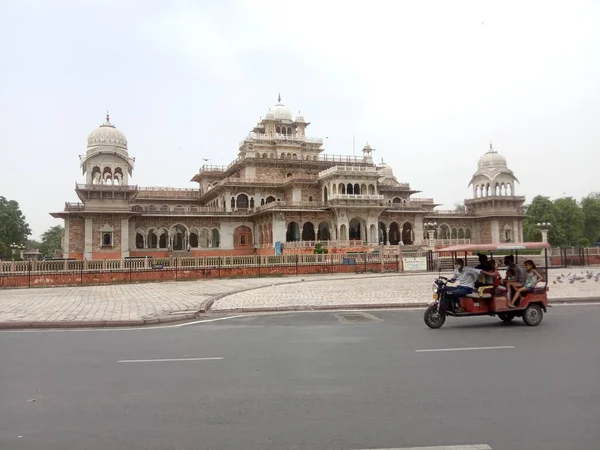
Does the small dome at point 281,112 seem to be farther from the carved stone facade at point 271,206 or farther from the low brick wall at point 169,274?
the low brick wall at point 169,274

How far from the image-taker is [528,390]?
18.5 feet

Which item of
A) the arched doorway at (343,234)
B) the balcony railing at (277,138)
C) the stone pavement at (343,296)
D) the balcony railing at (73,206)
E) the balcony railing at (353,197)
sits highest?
the balcony railing at (277,138)

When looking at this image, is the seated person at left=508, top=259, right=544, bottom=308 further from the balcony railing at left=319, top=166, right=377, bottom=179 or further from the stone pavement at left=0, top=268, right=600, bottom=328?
the balcony railing at left=319, top=166, right=377, bottom=179

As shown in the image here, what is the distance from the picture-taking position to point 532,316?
419 inches

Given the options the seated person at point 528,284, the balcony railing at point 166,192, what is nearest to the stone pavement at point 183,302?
the seated person at point 528,284

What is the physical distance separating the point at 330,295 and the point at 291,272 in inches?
527

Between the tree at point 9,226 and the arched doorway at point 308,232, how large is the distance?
121ft

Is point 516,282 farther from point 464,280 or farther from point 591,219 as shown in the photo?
point 591,219

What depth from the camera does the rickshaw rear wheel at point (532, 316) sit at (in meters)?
10.6

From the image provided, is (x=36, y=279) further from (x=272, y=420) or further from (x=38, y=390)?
(x=272, y=420)

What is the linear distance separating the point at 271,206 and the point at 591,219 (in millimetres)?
50892

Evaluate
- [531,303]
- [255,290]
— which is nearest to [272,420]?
[531,303]

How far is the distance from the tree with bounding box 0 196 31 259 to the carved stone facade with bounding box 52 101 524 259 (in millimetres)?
19962

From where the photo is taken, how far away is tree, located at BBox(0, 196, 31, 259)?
59444mm
